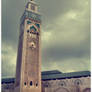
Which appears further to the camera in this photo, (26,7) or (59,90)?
(26,7)

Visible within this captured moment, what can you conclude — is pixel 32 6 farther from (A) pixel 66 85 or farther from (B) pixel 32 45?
(A) pixel 66 85

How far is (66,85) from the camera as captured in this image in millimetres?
32750

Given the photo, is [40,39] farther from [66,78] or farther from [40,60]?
[66,78]

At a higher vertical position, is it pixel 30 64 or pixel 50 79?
pixel 30 64

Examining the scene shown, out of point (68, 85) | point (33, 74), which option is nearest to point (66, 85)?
point (68, 85)

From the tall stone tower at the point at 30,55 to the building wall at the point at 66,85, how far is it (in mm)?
3882

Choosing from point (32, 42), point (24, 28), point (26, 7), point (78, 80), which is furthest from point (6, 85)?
point (26, 7)

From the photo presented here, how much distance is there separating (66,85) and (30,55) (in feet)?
36.8

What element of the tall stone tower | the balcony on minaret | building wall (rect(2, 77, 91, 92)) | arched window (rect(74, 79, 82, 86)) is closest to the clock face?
the tall stone tower

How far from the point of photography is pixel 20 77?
30.1 metres

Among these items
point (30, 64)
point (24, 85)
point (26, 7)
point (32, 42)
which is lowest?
point (24, 85)

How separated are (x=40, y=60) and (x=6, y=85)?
39.6 ft

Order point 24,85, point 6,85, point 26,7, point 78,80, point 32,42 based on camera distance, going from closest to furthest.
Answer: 1. point 24,85
2. point 78,80
3. point 32,42
4. point 6,85
5. point 26,7

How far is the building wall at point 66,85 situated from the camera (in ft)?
101
